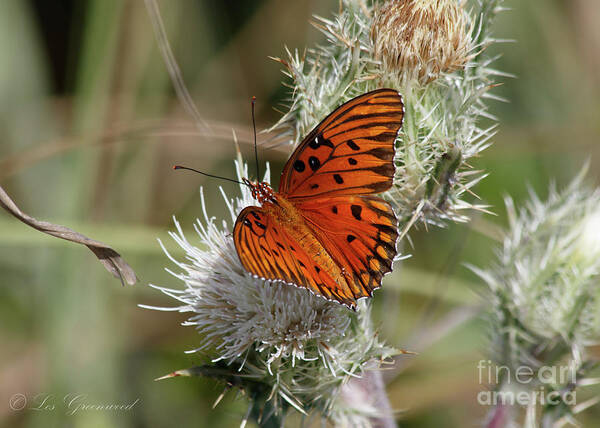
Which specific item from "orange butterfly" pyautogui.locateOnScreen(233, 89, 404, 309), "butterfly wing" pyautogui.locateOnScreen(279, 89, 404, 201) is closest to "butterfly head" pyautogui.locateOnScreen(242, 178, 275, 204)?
"orange butterfly" pyautogui.locateOnScreen(233, 89, 404, 309)

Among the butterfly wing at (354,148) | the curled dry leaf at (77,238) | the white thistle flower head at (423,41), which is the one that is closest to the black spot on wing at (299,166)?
the butterfly wing at (354,148)

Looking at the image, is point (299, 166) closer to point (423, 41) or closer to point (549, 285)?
point (423, 41)

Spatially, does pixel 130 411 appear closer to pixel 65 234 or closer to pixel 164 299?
pixel 164 299

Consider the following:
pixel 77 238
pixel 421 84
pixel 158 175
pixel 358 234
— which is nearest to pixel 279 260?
pixel 358 234

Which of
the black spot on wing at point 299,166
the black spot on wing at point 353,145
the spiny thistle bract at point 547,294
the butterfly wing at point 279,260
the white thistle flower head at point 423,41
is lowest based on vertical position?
the spiny thistle bract at point 547,294

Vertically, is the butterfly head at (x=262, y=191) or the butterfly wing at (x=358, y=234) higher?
the butterfly head at (x=262, y=191)

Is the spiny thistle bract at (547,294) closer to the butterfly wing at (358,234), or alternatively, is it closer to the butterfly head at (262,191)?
the butterfly wing at (358,234)

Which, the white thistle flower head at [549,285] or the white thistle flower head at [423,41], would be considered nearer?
the white thistle flower head at [423,41]
